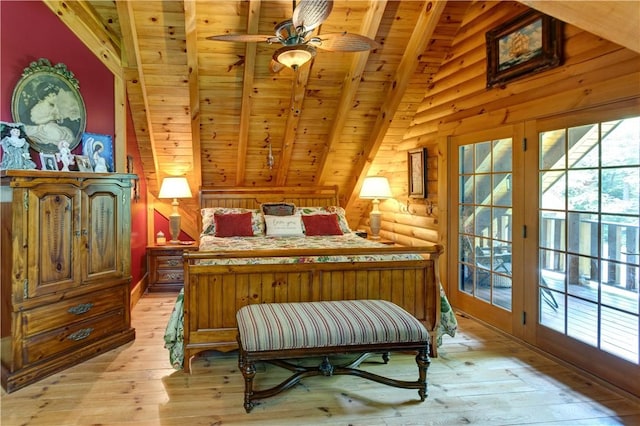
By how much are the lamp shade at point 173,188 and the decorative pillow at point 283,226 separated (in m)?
1.05

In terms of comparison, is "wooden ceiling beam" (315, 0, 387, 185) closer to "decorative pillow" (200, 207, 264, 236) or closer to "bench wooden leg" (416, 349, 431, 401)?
"decorative pillow" (200, 207, 264, 236)

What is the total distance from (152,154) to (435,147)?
3.21 m

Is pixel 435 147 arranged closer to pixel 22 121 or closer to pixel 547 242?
pixel 547 242

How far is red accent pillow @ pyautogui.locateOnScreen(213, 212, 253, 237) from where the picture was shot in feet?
15.0

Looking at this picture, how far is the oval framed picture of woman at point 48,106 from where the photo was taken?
111 inches

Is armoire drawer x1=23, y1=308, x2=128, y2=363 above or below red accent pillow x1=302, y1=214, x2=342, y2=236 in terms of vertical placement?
below

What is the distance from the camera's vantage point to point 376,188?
205 inches

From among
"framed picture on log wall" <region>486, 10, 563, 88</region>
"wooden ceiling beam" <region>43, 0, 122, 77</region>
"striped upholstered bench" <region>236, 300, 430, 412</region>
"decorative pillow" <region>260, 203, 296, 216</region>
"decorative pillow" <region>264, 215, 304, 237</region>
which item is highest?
"wooden ceiling beam" <region>43, 0, 122, 77</region>

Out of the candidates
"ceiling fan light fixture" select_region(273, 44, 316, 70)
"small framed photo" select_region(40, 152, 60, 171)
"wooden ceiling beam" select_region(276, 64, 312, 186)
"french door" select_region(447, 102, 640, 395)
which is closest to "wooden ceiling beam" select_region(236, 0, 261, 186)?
"wooden ceiling beam" select_region(276, 64, 312, 186)

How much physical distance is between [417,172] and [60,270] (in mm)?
3589

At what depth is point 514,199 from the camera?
340 cm

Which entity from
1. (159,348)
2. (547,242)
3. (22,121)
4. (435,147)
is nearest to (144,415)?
(159,348)

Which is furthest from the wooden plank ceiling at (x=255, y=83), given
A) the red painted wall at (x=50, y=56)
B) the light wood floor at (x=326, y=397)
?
the light wood floor at (x=326, y=397)

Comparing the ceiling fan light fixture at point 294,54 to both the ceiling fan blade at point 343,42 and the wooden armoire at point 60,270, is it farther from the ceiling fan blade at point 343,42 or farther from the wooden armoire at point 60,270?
the wooden armoire at point 60,270
